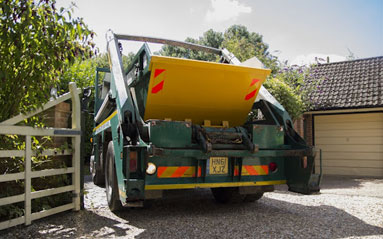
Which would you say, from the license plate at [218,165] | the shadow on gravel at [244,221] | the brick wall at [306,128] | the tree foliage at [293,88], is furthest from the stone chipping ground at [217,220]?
the brick wall at [306,128]

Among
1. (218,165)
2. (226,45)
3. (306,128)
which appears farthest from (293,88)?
(218,165)

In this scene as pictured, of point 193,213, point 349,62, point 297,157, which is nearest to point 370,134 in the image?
point 349,62

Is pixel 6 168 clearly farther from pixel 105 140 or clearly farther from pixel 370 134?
pixel 370 134

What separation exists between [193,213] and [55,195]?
76.4 inches

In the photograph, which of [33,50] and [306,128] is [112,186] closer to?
[33,50]

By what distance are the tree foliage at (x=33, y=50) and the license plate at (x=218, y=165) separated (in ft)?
6.89

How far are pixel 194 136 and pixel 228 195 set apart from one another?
156 cm

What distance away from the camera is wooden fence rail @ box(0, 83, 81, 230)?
165 inches

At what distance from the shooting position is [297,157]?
5156mm

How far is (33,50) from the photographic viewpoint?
4238 mm

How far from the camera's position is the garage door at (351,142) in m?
11.8

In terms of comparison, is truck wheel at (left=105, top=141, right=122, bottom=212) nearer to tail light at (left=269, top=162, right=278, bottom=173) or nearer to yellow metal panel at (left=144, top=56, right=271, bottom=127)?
yellow metal panel at (left=144, top=56, right=271, bottom=127)

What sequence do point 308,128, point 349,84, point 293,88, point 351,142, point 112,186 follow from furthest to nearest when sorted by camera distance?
1. point 349,84
2. point 308,128
3. point 351,142
4. point 293,88
5. point 112,186

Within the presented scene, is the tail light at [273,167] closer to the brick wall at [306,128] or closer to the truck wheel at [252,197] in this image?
the truck wheel at [252,197]
